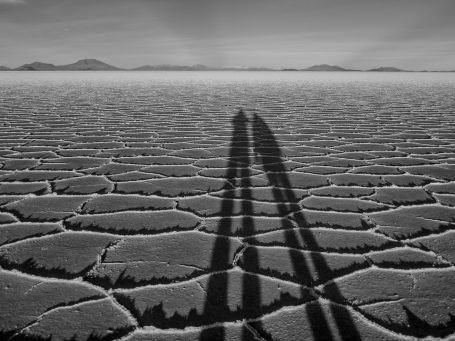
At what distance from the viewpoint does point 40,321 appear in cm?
107

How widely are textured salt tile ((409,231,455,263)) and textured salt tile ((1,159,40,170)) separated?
255 cm

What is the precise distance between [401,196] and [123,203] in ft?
5.15

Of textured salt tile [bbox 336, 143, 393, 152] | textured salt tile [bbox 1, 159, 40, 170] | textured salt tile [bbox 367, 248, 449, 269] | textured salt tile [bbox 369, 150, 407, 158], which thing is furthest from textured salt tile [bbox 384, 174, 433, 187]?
textured salt tile [bbox 1, 159, 40, 170]

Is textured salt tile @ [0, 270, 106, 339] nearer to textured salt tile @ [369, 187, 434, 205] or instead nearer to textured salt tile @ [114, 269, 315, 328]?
textured salt tile @ [114, 269, 315, 328]

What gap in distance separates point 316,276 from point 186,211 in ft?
2.69

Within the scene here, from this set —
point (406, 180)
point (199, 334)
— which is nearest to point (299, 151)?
point (406, 180)

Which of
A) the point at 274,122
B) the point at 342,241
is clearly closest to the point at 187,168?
the point at 342,241

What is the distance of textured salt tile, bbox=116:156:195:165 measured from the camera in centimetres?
286

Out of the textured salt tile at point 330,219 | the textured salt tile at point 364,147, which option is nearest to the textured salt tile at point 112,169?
the textured salt tile at point 330,219

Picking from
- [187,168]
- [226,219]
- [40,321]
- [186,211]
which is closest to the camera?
[40,321]

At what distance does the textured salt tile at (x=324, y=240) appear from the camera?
1.51 m

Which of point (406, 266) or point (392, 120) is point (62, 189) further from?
point (392, 120)

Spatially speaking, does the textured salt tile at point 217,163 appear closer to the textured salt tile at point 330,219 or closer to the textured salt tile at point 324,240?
the textured salt tile at point 330,219

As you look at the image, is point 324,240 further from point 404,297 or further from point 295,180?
point 295,180
